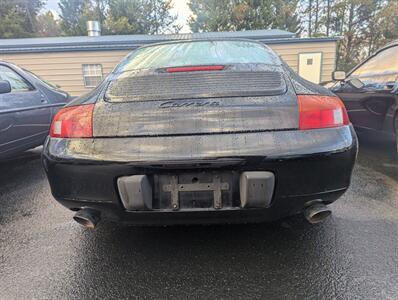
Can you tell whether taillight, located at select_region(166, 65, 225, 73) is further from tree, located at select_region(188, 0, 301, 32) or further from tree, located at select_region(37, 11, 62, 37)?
tree, located at select_region(37, 11, 62, 37)

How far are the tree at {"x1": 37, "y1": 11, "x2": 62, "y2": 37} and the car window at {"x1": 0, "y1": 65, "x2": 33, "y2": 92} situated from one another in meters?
39.5

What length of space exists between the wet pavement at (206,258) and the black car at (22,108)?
3.48 ft

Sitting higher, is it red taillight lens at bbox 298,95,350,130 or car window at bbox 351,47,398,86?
car window at bbox 351,47,398,86

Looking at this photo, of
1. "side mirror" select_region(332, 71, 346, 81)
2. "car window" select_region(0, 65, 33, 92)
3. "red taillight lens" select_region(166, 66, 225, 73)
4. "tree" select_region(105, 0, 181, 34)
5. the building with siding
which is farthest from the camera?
"tree" select_region(105, 0, 181, 34)

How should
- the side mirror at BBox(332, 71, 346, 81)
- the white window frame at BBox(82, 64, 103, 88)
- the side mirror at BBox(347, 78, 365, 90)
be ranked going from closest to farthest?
the side mirror at BBox(347, 78, 365, 90), the side mirror at BBox(332, 71, 346, 81), the white window frame at BBox(82, 64, 103, 88)

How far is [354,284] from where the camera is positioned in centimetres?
174

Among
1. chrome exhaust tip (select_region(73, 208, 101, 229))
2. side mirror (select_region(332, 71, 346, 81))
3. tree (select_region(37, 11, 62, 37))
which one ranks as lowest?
chrome exhaust tip (select_region(73, 208, 101, 229))

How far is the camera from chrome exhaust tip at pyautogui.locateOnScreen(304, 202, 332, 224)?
1759 mm

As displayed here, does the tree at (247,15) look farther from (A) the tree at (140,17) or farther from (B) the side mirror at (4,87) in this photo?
(B) the side mirror at (4,87)

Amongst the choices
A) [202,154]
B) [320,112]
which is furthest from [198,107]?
[320,112]

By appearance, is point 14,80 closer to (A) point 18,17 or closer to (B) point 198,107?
(B) point 198,107

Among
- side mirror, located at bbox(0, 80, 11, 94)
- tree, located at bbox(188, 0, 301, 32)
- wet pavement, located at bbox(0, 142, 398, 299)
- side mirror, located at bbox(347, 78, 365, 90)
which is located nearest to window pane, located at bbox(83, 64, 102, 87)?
side mirror, located at bbox(0, 80, 11, 94)

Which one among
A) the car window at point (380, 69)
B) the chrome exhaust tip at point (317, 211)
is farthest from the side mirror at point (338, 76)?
the chrome exhaust tip at point (317, 211)

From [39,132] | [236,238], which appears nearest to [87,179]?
[236,238]
